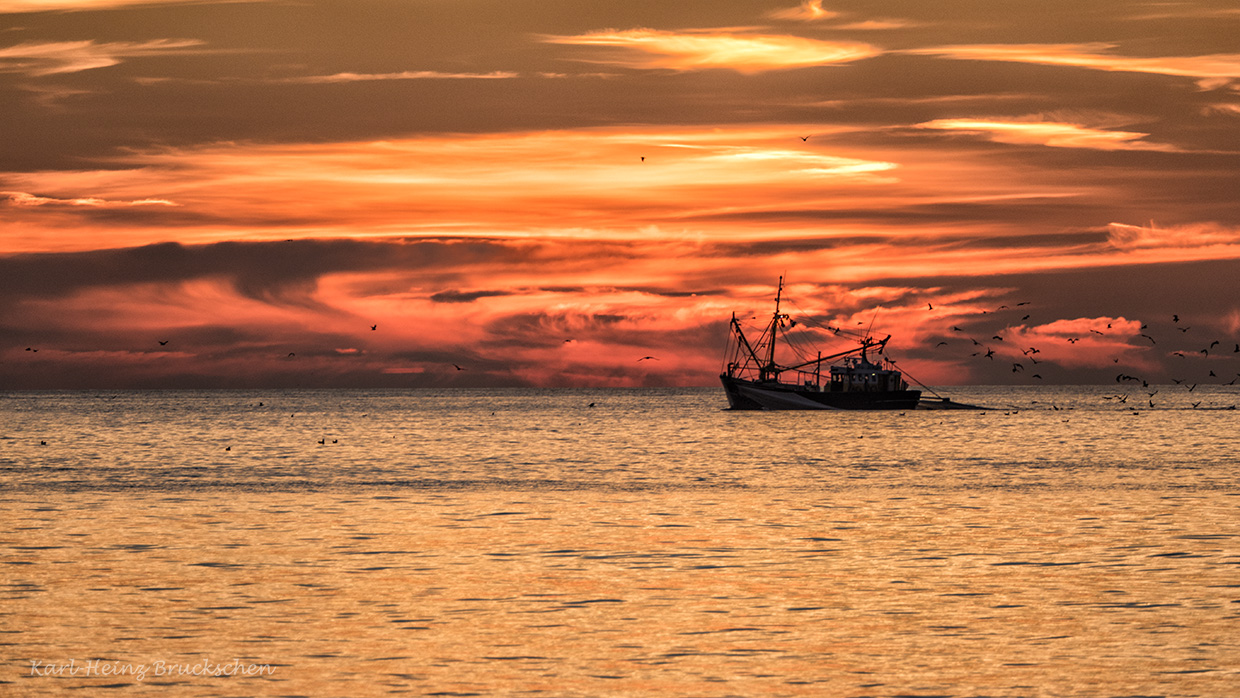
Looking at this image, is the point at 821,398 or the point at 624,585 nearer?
the point at 624,585

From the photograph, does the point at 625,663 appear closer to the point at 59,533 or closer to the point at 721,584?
the point at 721,584

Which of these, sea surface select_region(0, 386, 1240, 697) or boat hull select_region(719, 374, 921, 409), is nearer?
sea surface select_region(0, 386, 1240, 697)

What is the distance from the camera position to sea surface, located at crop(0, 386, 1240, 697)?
22531 millimetres

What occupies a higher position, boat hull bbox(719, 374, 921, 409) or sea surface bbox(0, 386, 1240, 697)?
sea surface bbox(0, 386, 1240, 697)

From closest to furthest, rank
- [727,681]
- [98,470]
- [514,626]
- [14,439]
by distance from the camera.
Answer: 1. [727,681]
2. [514,626]
3. [98,470]
4. [14,439]

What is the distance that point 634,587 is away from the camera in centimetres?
3116

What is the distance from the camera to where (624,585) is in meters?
31.5

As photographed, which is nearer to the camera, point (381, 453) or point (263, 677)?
point (263, 677)

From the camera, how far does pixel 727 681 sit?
2192 centimetres

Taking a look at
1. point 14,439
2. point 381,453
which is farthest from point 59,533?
point 14,439

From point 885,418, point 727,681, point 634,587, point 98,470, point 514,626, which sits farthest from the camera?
point 885,418

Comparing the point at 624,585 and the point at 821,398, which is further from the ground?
the point at 624,585

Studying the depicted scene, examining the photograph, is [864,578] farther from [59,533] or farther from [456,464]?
[456,464]

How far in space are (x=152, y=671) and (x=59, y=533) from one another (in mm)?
23139
